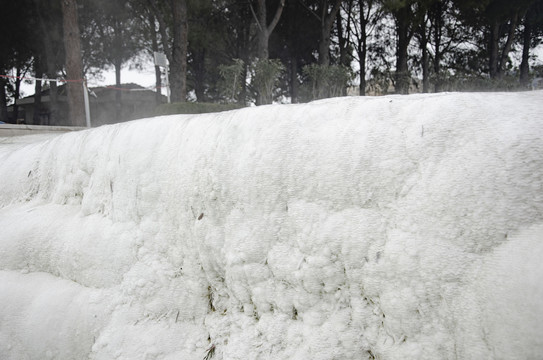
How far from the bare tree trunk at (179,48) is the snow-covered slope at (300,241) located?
8563 millimetres

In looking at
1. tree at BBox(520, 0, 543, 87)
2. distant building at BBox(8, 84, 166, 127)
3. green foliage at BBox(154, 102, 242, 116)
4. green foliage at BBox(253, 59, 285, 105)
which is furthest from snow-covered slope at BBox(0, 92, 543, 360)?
distant building at BBox(8, 84, 166, 127)

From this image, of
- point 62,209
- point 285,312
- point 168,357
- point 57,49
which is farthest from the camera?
point 57,49

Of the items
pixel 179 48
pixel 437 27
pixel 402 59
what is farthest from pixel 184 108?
pixel 437 27

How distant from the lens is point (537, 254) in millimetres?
920

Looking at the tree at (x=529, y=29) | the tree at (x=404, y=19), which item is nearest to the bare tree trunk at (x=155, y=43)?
the tree at (x=404, y=19)

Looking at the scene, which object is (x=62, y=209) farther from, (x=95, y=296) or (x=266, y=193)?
(x=266, y=193)

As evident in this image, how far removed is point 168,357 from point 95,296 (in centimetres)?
61

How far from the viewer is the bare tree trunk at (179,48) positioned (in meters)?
9.67

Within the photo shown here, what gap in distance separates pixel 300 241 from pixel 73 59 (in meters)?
9.54

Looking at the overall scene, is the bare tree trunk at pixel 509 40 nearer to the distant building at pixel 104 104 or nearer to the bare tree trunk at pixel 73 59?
the bare tree trunk at pixel 73 59

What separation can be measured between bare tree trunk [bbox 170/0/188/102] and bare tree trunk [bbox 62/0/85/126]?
254cm

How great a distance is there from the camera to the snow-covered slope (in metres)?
1.02

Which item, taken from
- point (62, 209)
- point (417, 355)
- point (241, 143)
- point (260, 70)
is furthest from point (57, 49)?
point (417, 355)

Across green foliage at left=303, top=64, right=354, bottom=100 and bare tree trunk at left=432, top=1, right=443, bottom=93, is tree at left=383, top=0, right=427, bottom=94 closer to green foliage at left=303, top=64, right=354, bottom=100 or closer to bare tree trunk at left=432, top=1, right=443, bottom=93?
green foliage at left=303, top=64, right=354, bottom=100
